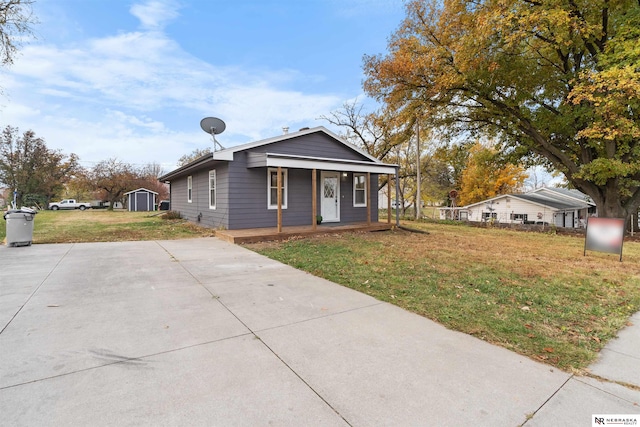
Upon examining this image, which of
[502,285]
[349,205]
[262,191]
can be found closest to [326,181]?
[349,205]

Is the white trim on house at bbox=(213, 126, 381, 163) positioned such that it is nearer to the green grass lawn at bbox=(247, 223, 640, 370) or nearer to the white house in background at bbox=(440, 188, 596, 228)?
the green grass lawn at bbox=(247, 223, 640, 370)

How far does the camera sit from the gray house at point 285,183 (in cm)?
969

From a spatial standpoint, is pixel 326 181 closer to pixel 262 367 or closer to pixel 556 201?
pixel 262 367

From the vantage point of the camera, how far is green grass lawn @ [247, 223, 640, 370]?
9.64 feet

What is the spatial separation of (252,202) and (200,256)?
12.9 feet

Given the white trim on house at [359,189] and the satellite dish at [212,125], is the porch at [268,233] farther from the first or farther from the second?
the satellite dish at [212,125]

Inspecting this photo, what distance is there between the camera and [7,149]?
1192 inches

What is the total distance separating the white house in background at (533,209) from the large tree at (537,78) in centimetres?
1069

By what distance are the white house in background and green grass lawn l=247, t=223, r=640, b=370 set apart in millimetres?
17892

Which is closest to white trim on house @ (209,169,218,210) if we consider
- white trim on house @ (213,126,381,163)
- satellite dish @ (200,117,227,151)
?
satellite dish @ (200,117,227,151)

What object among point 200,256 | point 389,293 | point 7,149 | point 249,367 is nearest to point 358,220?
point 200,256

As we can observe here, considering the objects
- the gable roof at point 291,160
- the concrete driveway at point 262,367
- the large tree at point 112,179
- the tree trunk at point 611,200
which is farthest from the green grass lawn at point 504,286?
the large tree at point 112,179

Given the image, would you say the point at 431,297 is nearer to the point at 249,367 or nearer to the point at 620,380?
the point at 620,380

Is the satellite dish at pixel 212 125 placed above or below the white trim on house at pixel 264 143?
above
